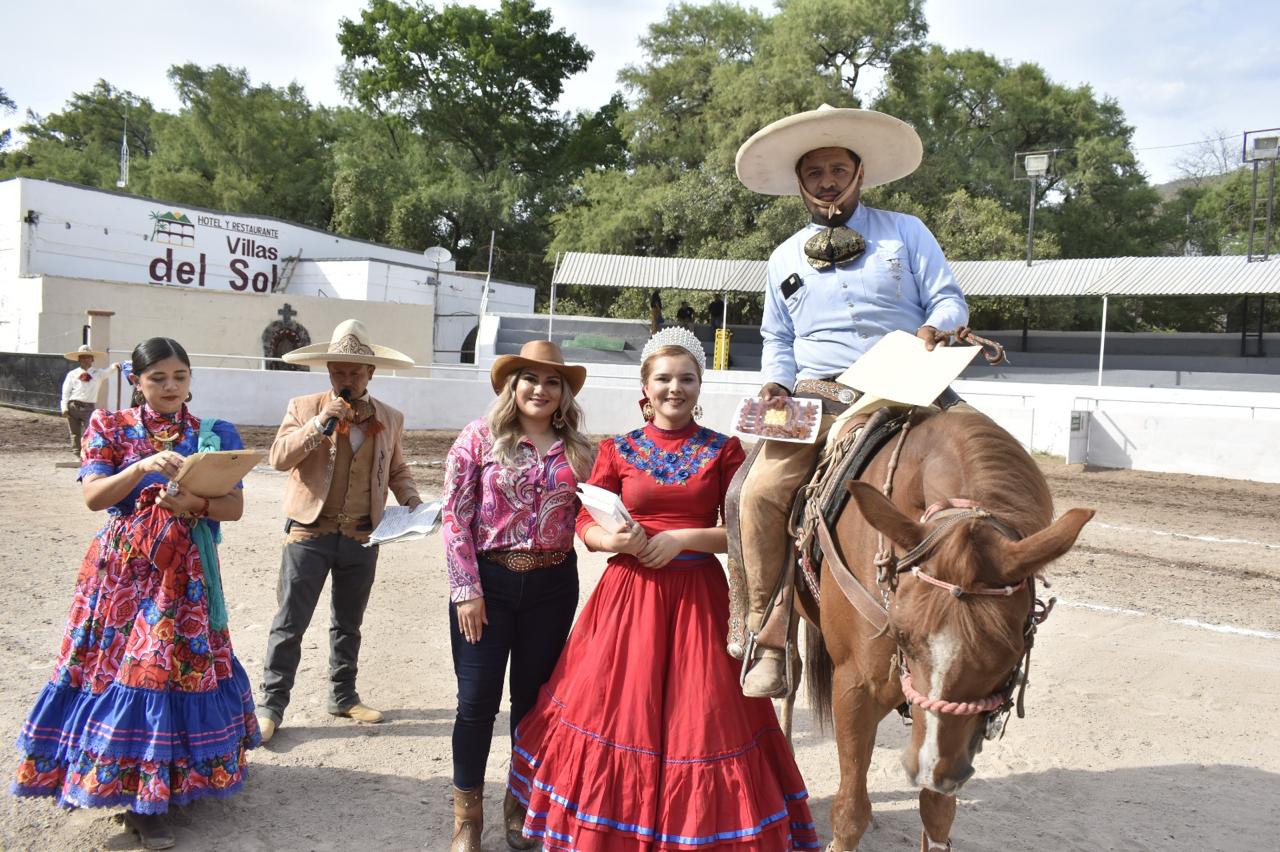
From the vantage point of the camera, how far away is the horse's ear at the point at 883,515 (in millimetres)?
2318

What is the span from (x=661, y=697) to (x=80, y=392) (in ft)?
43.4

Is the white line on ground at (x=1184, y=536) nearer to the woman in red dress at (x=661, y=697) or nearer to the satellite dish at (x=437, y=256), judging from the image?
the woman in red dress at (x=661, y=697)

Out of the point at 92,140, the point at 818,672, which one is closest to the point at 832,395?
the point at 818,672

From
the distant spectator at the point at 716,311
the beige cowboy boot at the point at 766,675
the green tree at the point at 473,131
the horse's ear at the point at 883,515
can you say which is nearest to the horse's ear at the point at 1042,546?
the horse's ear at the point at 883,515

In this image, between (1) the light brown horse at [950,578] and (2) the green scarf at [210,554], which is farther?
(2) the green scarf at [210,554]

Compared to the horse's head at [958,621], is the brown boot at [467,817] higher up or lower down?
→ lower down

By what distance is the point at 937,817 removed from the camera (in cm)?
293

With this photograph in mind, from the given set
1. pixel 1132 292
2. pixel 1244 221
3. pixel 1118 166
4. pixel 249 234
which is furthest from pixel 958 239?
pixel 249 234

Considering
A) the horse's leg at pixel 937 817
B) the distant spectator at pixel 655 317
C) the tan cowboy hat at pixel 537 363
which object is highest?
the distant spectator at pixel 655 317

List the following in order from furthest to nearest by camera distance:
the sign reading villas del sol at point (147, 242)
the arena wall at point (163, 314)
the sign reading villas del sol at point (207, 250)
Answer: the sign reading villas del sol at point (207, 250) → the sign reading villas del sol at point (147, 242) → the arena wall at point (163, 314)

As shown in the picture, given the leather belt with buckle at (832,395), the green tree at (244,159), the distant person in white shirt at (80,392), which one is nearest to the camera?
the leather belt with buckle at (832,395)

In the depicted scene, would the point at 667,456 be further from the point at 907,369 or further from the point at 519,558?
the point at 907,369

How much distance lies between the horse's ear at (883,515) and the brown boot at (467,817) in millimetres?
1900

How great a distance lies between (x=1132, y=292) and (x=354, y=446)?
21389mm
